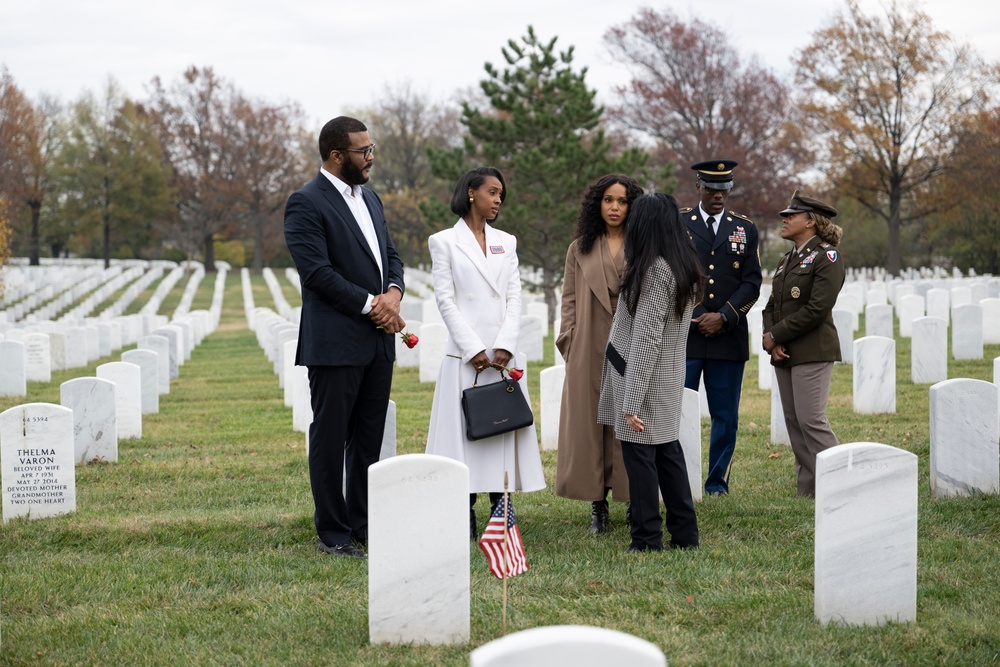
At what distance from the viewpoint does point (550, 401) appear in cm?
877

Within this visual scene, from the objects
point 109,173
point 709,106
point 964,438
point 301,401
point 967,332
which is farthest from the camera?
point 109,173

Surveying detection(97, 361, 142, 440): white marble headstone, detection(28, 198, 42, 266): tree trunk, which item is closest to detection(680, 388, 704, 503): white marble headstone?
detection(97, 361, 142, 440): white marble headstone

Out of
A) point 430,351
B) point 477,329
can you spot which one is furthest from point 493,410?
point 430,351

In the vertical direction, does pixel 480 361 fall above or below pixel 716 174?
below

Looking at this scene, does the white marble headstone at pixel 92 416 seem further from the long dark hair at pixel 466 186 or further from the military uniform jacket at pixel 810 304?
the military uniform jacket at pixel 810 304

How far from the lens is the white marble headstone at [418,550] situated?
158 inches

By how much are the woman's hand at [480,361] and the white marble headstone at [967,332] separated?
10762 mm

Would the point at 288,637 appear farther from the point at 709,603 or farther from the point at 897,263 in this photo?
the point at 897,263

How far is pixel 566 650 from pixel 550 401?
666 cm

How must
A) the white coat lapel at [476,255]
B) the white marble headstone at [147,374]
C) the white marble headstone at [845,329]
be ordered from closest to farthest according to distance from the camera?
the white coat lapel at [476,255]
the white marble headstone at [147,374]
the white marble headstone at [845,329]

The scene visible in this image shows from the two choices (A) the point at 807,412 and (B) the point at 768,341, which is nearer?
(A) the point at 807,412

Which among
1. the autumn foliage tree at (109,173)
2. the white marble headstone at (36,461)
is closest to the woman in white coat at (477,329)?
the white marble headstone at (36,461)

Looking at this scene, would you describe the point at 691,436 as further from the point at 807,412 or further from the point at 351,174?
the point at 351,174

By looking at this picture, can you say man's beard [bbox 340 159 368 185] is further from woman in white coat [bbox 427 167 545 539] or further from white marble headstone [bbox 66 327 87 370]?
white marble headstone [bbox 66 327 87 370]
